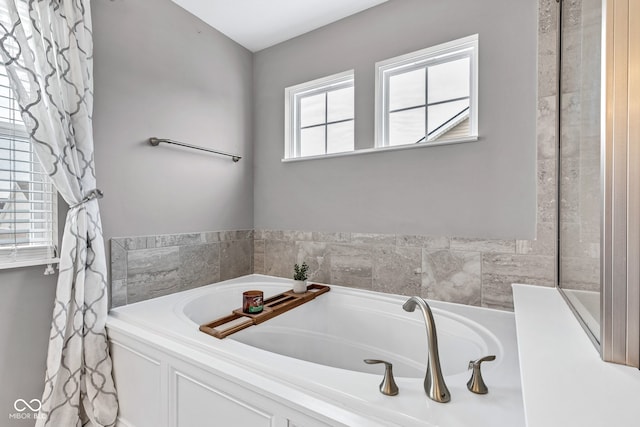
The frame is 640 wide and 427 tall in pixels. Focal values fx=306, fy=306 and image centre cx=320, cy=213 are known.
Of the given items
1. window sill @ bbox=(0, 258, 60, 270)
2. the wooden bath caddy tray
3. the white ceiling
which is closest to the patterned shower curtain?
window sill @ bbox=(0, 258, 60, 270)

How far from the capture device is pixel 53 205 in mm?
1618

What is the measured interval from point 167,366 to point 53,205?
3.47 feet

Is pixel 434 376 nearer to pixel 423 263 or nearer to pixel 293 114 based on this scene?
pixel 423 263

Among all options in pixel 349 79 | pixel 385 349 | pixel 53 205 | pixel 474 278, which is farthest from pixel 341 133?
pixel 53 205

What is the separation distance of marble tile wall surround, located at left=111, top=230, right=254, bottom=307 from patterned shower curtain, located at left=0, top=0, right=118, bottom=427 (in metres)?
0.22

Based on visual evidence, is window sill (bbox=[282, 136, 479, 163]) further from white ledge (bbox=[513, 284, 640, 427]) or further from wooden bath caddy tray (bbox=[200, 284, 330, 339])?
white ledge (bbox=[513, 284, 640, 427])

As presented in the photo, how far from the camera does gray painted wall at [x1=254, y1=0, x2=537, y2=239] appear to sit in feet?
5.68

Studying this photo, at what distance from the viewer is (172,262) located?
2146 millimetres

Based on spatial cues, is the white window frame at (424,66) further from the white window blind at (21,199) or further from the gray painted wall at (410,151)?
the white window blind at (21,199)

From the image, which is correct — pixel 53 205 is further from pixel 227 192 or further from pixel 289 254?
pixel 289 254

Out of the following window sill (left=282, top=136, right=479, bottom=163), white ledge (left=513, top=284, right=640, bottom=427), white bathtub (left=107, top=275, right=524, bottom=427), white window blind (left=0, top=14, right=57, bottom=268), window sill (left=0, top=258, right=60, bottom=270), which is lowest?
white bathtub (left=107, top=275, right=524, bottom=427)

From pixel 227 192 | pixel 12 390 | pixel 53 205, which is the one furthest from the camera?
pixel 227 192

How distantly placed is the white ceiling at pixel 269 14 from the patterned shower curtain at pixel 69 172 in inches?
33.4

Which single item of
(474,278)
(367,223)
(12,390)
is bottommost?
(12,390)
